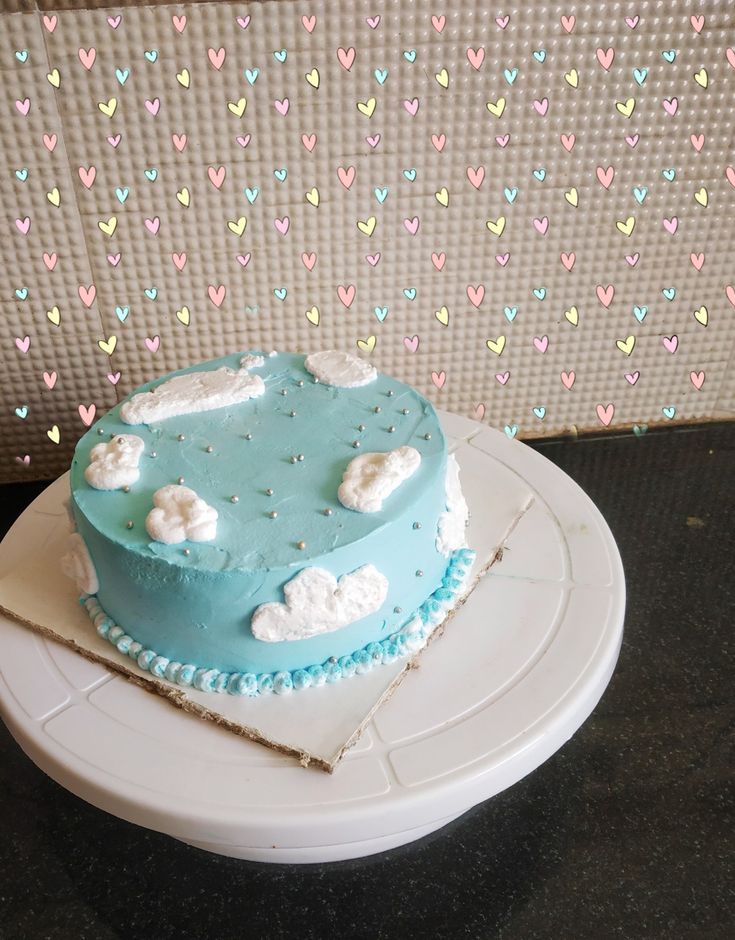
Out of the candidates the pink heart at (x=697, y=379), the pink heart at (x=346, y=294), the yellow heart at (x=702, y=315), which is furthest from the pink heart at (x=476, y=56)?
the pink heart at (x=697, y=379)

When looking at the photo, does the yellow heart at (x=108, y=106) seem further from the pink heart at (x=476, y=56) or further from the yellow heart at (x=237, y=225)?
the pink heart at (x=476, y=56)

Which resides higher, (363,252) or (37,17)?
(37,17)

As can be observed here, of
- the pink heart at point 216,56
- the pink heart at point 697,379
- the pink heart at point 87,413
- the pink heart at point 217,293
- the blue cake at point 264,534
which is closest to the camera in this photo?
the blue cake at point 264,534

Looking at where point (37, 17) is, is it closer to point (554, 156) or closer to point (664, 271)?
point (554, 156)

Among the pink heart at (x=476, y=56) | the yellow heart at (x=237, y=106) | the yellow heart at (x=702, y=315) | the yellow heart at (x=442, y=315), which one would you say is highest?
the pink heart at (x=476, y=56)

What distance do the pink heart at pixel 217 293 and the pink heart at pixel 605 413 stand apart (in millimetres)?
762

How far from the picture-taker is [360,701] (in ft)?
2.87

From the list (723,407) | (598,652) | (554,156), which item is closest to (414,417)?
(598,652)

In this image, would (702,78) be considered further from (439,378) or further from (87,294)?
(87,294)

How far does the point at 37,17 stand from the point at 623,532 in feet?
3.94

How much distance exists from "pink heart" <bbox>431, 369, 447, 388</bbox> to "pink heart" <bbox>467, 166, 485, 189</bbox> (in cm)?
35

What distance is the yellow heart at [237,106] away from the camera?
1.23m

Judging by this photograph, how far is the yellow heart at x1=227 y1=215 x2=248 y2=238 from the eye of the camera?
4.37 ft

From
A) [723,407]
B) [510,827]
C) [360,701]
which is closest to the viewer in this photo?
[360,701]
